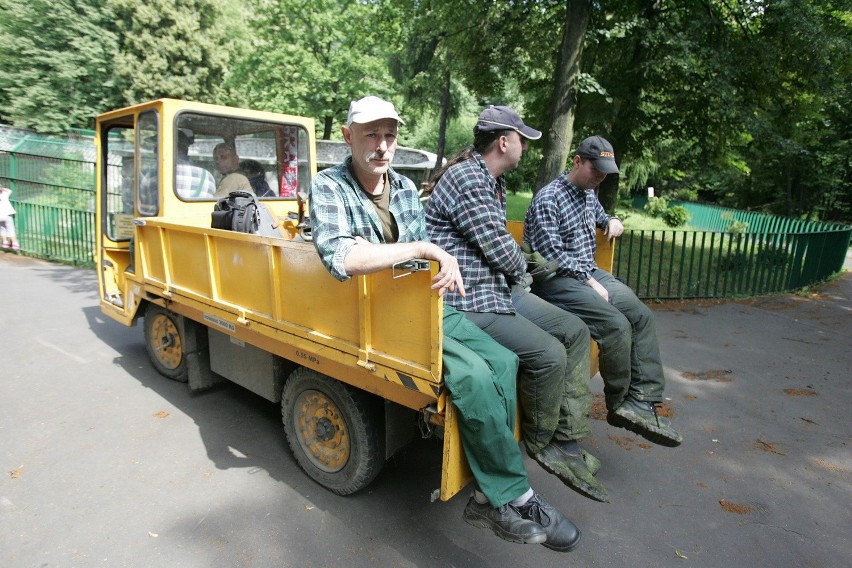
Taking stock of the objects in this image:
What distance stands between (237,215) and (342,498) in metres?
2.11

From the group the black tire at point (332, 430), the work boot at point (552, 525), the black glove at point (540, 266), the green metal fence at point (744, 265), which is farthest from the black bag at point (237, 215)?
the green metal fence at point (744, 265)

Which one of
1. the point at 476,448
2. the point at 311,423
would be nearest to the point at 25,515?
the point at 311,423

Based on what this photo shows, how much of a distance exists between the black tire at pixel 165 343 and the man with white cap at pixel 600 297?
123 inches

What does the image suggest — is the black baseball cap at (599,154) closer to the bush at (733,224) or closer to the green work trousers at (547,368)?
the green work trousers at (547,368)

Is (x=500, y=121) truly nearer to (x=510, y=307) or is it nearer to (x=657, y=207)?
(x=510, y=307)

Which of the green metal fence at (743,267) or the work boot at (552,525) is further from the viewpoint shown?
the green metal fence at (743,267)

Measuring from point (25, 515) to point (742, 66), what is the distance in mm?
11030

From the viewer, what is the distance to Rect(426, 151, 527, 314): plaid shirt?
276cm

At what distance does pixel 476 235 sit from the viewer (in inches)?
108

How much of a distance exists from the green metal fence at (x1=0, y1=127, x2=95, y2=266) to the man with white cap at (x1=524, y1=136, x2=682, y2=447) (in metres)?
9.86

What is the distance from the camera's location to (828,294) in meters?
9.41

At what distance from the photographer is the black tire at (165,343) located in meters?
4.71

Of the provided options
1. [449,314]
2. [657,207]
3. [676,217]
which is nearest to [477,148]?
[449,314]

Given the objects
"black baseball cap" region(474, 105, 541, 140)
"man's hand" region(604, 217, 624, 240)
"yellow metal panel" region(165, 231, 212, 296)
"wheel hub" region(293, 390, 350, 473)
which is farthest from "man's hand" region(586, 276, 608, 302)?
"yellow metal panel" region(165, 231, 212, 296)
